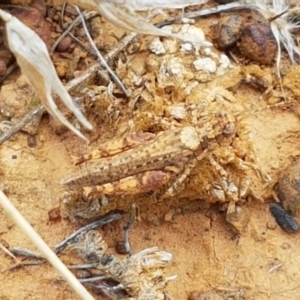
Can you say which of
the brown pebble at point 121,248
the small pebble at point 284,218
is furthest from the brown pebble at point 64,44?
the small pebble at point 284,218

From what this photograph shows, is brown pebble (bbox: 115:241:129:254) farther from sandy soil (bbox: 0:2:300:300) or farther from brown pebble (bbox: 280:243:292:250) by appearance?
brown pebble (bbox: 280:243:292:250)

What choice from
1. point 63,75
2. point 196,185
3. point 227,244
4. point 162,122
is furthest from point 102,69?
point 227,244

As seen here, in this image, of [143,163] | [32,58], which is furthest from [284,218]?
[32,58]

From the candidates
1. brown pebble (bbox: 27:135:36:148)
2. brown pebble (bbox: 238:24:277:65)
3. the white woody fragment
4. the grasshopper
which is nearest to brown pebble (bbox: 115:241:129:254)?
the grasshopper

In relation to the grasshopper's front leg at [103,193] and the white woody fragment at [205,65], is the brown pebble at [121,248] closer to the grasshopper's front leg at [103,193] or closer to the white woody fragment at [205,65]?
the grasshopper's front leg at [103,193]

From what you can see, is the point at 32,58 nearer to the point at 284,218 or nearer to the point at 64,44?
the point at 64,44

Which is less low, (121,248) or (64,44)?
(64,44)

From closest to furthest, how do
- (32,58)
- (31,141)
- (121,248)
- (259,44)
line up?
(32,58) → (121,248) → (31,141) → (259,44)

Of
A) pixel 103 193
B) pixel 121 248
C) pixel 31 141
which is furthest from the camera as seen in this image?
pixel 31 141
